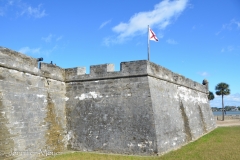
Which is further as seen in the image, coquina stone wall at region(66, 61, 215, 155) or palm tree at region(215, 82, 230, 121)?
palm tree at region(215, 82, 230, 121)

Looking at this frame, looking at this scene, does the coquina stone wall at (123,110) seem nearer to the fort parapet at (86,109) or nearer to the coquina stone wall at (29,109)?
the fort parapet at (86,109)

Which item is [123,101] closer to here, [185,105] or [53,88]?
[53,88]

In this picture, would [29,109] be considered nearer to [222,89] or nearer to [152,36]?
[152,36]

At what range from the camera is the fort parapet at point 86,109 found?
344 inches

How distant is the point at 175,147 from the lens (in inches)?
A: 457

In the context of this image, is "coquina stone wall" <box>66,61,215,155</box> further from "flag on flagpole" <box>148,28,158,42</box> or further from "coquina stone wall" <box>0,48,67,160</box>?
"flag on flagpole" <box>148,28,158,42</box>

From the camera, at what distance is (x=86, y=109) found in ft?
37.8

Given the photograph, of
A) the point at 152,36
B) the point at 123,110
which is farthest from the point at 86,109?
the point at 152,36

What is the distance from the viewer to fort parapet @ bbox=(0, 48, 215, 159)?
8750 millimetres

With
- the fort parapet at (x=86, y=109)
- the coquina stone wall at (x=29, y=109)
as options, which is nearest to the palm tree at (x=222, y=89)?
the fort parapet at (x=86, y=109)

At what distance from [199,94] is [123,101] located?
1166 cm

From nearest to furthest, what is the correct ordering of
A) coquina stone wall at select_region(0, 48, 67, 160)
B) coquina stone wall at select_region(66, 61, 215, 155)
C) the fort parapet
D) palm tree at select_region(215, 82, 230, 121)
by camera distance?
1. coquina stone wall at select_region(0, 48, 67, 160)
2. the fort parapet
3. coquina stone wall at select_region(66, 61, 215, 155)
4. palm tree at select_region(215, 82, 230, 121)

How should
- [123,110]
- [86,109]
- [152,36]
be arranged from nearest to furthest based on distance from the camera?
[123,110] < [86,109] < [152,36]

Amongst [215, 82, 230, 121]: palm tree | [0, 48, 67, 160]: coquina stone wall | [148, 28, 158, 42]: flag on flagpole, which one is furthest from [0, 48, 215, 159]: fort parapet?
[215, 82, 230, 121]: palm tree
